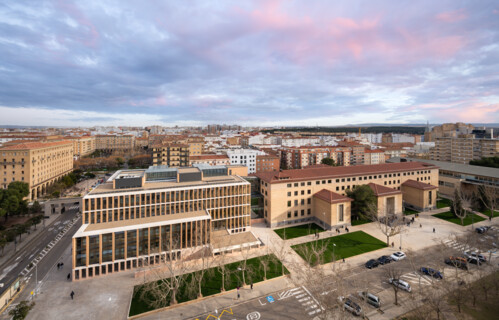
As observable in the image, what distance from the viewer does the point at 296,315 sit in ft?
92.3

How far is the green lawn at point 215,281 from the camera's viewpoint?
30730 mm

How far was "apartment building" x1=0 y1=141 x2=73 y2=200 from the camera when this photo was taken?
7462 cm

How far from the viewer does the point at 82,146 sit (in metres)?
164

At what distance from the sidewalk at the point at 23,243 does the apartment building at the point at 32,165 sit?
1947 centimetres

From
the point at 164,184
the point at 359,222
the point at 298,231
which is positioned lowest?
the point at 298,231

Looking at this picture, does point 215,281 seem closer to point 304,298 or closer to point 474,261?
point 304,298

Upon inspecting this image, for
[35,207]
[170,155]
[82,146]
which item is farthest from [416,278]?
[82,146]

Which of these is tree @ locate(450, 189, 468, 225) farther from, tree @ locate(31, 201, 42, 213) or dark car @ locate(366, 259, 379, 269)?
tree @ locate(31, 201, 42, 213)

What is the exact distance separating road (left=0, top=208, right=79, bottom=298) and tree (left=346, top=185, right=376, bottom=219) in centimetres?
5878

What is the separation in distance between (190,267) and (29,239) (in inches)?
→ 1449

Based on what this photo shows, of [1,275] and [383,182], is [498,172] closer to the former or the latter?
[383,182]

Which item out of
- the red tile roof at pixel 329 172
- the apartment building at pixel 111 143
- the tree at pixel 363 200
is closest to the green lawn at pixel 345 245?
the tree at pixel 363 200

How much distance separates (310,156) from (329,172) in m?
67.7

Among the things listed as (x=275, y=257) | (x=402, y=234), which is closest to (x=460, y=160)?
(x=402, y=234)
